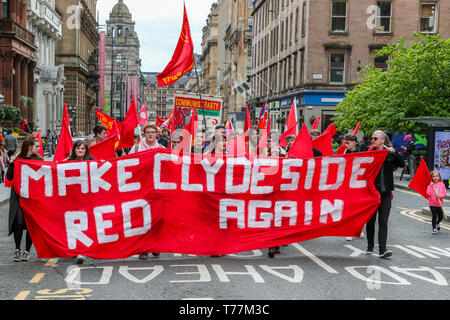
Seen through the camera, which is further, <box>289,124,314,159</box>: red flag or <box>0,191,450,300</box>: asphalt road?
<box>289,124,314,159</box>: red flag

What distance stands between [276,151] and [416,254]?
275 centimetres

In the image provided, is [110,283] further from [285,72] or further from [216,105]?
[285,72]

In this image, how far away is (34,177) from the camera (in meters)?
8.59

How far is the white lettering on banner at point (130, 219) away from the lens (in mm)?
8547

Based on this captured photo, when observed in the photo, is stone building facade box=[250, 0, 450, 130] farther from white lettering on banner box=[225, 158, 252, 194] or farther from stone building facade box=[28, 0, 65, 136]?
white lettering on banner box=[225, 158, 252, 194]

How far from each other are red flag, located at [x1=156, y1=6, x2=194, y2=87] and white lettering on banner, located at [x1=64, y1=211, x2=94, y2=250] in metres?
4.96

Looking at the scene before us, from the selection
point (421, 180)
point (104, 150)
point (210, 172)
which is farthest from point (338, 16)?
point (210, 172)

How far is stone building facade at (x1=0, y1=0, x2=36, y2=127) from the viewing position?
36812mm

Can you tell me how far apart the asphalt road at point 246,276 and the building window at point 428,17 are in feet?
119

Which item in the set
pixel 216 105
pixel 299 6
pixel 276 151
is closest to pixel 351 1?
pixel 299 6

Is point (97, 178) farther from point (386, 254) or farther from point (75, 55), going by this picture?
point (75, 55)

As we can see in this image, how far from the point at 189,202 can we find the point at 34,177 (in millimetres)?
2121

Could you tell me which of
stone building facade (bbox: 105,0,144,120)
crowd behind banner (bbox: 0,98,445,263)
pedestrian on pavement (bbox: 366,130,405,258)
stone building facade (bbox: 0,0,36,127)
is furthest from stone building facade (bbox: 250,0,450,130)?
stone building facade (bbox: 105,0,144,120)

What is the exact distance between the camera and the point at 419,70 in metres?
25.6
